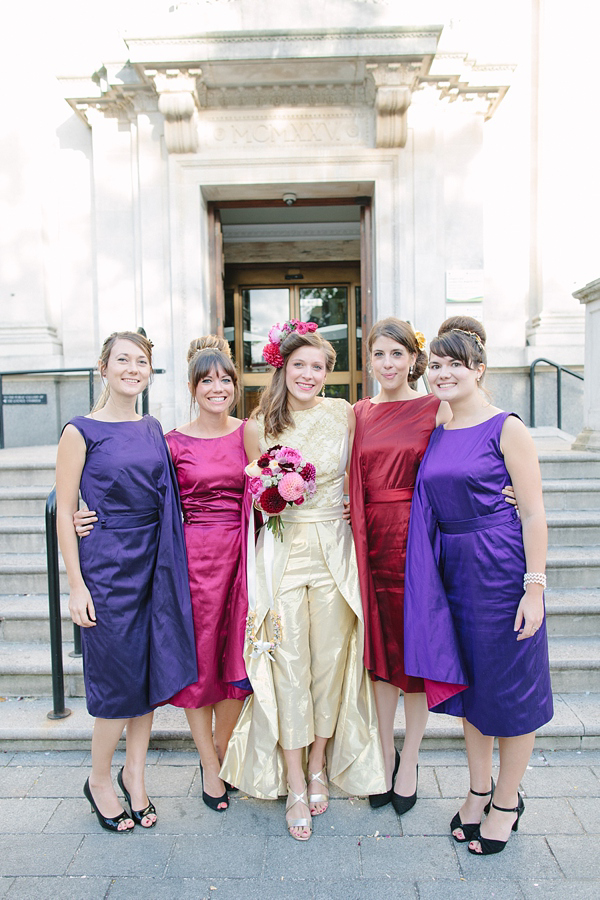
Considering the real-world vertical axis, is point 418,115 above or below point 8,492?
above

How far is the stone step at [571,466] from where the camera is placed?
491cm

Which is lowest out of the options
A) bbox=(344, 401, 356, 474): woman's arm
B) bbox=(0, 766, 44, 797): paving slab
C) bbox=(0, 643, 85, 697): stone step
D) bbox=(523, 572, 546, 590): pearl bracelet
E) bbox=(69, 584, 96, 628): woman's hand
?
bbox=(0, 766, 44, 797): paving slab

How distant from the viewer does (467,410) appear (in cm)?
243

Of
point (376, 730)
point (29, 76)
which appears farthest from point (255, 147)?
point (376, 730)

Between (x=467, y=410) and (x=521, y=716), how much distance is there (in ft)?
3.96

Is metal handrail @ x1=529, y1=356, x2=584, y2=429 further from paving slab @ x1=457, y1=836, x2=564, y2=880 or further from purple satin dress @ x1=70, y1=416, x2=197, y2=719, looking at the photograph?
purple satin dress @ x1=70, y1=416, x2=197, y2=719

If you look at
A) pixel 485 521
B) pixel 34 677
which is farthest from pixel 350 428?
pixel 34 677

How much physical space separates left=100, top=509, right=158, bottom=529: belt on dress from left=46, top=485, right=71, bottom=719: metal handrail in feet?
2.33

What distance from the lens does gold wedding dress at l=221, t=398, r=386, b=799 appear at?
2566 mm

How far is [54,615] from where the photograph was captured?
10.2ft

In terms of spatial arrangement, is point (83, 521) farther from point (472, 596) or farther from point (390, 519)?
point (472, 596)

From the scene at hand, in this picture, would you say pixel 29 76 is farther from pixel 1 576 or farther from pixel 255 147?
pixel 1 576

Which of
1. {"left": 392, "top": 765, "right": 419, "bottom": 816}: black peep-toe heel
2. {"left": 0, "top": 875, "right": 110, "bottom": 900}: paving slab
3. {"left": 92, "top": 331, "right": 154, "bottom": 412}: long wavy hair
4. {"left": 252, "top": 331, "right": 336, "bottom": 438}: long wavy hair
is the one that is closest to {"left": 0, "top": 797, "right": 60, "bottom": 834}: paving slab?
{"left": 0, "top": 875, "right": 110, "bottom": 900}: paving slab

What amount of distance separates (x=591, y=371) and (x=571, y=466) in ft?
3.32
